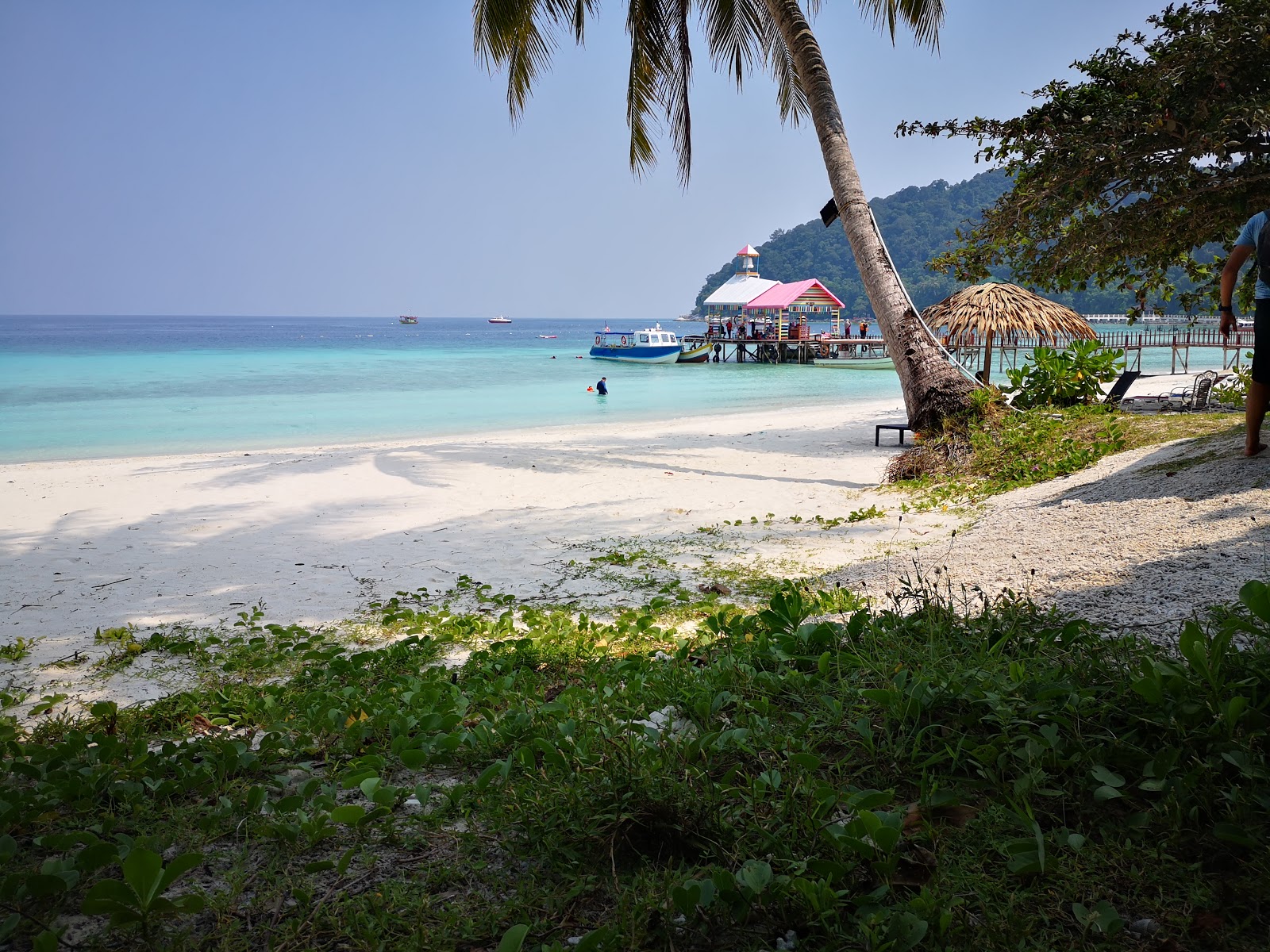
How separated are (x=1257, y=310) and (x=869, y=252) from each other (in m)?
5.32

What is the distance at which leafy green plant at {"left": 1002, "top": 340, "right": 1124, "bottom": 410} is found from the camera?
1088 cm

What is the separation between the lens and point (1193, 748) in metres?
2.07

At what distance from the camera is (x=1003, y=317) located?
48.1ft

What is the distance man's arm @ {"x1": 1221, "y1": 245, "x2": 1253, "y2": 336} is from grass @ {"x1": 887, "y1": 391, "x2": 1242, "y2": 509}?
212 cm

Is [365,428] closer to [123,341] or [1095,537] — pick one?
[1095,537]

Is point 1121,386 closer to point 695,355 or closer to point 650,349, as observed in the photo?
point 650,349

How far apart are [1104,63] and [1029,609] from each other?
7724mm

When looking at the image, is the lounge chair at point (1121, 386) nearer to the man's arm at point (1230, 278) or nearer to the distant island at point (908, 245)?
the man's arm at point (1230, 278)

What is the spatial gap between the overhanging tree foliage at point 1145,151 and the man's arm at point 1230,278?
2.76 meters

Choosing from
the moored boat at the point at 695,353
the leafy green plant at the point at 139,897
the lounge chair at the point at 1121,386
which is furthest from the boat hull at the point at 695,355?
the leafy green plant at the point at 139,897

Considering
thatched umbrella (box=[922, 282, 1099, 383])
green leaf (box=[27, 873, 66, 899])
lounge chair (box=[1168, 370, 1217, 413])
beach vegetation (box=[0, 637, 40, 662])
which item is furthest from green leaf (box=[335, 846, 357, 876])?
thatched umbrella (box=[922, 282, 1099, 383])

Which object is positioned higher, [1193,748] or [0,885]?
[1193,748]

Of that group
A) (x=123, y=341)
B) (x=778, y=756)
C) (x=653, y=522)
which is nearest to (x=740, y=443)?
(x=653, y=522)

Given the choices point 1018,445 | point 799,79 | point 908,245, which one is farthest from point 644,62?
point 908,245
